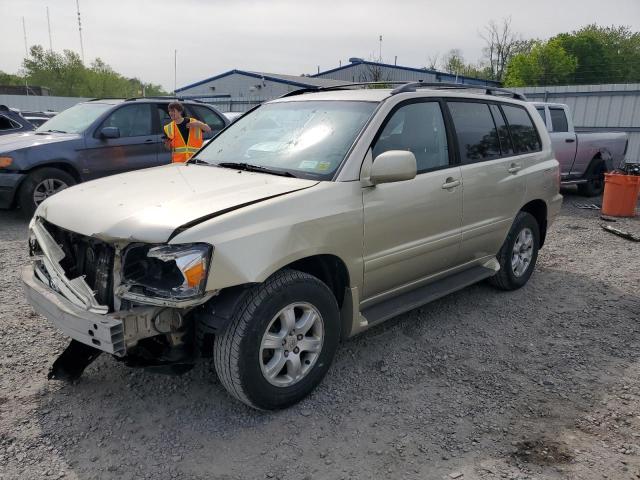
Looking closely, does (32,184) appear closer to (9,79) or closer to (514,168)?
(514,168)

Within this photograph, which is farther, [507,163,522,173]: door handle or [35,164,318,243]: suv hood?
[507,163,522,173]: door handle

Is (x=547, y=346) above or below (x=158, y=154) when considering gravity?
below

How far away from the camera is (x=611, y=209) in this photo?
9.16 metres

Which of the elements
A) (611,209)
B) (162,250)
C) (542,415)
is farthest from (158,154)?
(611,209)

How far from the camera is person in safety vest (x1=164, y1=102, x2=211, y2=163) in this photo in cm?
721

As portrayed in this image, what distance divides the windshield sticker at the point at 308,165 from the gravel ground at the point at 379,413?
140 cm

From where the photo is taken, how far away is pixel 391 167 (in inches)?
126

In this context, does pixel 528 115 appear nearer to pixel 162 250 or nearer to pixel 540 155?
pixel 540 155

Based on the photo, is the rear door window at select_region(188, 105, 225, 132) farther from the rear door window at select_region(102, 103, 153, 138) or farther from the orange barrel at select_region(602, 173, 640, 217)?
the orange barrel at select_region(602, 173, 640, 217)

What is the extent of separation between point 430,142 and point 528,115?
1.84 meters

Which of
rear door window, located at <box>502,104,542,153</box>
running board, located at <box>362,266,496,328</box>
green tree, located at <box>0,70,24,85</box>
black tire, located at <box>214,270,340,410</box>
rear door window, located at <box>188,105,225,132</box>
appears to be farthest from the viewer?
green tree, located at <box>0,70,24,85</box>

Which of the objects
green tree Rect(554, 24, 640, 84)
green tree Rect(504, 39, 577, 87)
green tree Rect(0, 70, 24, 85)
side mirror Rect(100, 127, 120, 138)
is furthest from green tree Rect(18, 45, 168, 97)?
side mirror Rect(100, 127, 120, 138)

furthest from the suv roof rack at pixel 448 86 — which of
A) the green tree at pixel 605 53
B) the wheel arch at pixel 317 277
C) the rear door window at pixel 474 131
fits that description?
the green tree at pixel 605 53

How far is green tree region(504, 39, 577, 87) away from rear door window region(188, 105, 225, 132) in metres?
43.9
